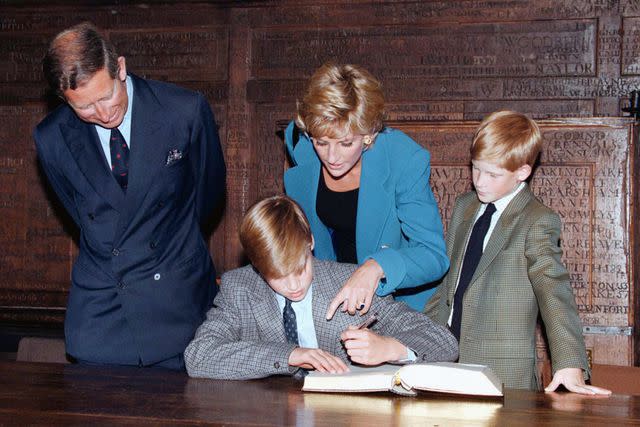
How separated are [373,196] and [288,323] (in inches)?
22.8

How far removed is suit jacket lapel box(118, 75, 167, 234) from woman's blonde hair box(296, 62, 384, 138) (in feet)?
1.80

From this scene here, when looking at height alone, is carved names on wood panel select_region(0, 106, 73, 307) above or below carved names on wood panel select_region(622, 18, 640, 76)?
below

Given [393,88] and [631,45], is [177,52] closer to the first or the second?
[393,88]

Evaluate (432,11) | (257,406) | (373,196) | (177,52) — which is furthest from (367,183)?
(177,52)

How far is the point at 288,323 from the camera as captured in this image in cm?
265

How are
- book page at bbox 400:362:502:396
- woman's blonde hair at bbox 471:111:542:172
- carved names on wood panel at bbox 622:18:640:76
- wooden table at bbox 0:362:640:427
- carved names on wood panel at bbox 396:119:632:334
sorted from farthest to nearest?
carved names on wood panel at bbox 622:18:640:76 → carved names on wood panel at bbox 396:119:632:334 → woman's blonde hair at bbox 471:111:542:172 → book page at bbox 400:362:502:396 → wooden table at bbox 0:362:640:427

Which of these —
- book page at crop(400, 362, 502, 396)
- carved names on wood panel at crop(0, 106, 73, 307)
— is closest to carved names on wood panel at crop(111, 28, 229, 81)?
carved names on wood panel at crop(0, 106, 73, 307)

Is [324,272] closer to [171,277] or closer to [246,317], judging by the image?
[246,317]

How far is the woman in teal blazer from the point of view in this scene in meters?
2.70

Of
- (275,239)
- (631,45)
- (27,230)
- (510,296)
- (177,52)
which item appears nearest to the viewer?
(275,239)

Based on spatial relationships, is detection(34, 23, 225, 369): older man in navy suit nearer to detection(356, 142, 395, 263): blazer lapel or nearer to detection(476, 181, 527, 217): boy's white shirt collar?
detection(356, 142, 395, 263): blazer lapel

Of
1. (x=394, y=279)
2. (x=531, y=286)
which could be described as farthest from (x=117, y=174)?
(x=531, y=286)

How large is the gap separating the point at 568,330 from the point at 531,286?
1.22ft

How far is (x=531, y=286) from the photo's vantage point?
307 cm
